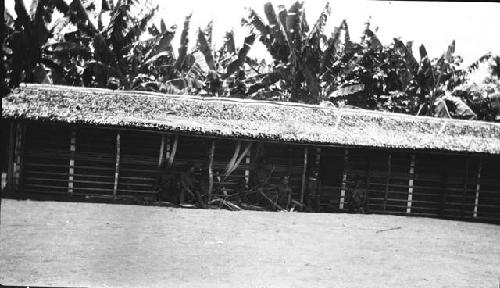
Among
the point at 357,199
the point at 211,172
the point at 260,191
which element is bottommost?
the point at 357,199

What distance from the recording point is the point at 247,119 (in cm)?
1249

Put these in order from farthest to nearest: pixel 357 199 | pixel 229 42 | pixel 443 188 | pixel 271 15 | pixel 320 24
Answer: pixel 229 42
pixel 320 24
pixel 271 15
pixel 443 188
pixel 357 199

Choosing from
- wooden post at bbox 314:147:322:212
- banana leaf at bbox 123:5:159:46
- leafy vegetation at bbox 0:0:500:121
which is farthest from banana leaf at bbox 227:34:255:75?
wooden post at bbox 314:147:322:212

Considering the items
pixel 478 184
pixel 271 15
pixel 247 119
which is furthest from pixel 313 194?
pixel 271 15

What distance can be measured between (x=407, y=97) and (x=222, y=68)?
8.20 meters

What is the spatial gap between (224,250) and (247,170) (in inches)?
203

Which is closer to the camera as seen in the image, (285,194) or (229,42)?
(285,194)

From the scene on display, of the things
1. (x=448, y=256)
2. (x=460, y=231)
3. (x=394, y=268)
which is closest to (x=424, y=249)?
(x=448, y=256)

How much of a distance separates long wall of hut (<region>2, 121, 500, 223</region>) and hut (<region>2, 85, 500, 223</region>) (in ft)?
0.10

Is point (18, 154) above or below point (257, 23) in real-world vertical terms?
below

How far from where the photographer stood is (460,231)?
423 inches

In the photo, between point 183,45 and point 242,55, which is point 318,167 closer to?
point 242,55

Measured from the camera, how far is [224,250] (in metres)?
7.30

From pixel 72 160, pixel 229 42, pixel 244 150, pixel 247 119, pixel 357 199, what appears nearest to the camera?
pixel 72 160
